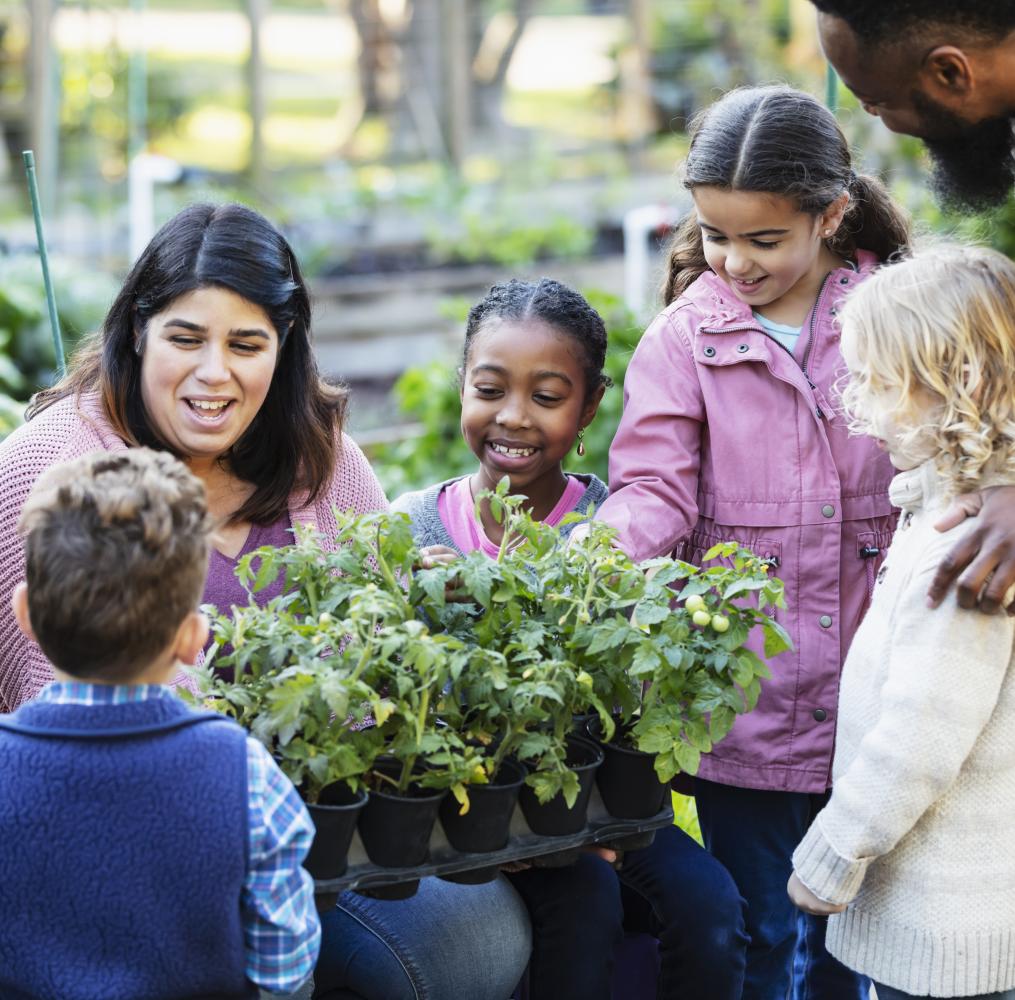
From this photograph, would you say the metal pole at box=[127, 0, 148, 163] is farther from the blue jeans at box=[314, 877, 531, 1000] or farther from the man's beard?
the blue jeans at box=[314, 877, 531, 1000]

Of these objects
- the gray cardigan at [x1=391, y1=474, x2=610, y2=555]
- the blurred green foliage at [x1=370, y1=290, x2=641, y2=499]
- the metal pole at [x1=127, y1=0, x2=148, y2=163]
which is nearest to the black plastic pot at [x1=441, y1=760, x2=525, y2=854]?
the gray cardigan at [x1=391, y1=474, x2=610, y2=555]

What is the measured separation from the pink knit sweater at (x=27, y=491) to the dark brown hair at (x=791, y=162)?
904mm

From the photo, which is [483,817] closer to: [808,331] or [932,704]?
[932,704]

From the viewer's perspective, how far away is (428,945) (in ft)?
7.41

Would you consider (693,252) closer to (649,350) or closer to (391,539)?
(649,350)

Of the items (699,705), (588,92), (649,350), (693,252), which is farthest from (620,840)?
(588,92)

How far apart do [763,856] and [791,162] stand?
1232 mm

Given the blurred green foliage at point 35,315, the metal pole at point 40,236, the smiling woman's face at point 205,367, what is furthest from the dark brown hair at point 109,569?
the blurred green foliage at point 35,315

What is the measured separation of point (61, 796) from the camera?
1.68 m

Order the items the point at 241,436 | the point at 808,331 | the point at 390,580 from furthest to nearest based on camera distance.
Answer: the point at 241,436 → the point at 808,331 → the point at 390,580

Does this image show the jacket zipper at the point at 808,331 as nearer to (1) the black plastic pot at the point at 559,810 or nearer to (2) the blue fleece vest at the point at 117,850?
(1) the black plastic pot at the point at 559,810

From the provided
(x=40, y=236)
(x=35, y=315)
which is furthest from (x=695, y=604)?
(x=35, y=315)

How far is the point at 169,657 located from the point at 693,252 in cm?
148

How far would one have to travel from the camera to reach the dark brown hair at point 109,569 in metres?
1.70
